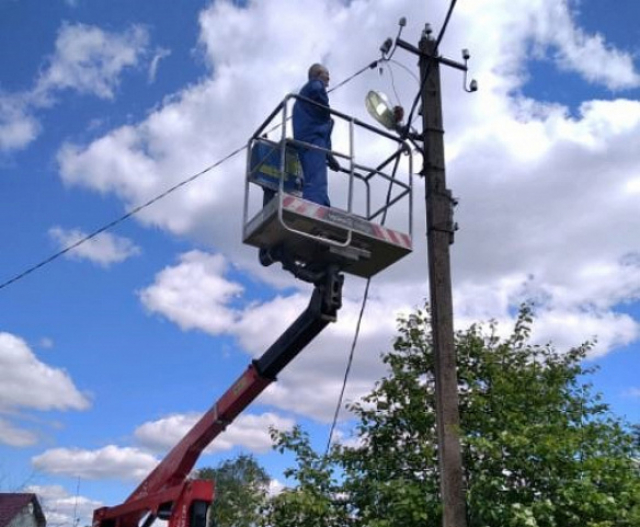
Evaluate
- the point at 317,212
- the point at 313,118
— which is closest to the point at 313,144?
the point at 313,118

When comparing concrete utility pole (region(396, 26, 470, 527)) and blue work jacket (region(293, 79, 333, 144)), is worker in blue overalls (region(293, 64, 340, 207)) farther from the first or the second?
concrete utility pole (region(396, 26, 470, 527))

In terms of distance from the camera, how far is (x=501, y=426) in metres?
8.23

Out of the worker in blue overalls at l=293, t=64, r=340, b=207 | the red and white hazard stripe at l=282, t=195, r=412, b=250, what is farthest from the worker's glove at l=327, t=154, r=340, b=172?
the red and white hazard stripe at l=282, t=195, r=412, b=250

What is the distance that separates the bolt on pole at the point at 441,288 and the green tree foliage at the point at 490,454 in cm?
91

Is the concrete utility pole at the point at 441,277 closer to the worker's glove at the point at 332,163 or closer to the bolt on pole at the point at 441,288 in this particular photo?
the bolt on pole at the point at 441,288

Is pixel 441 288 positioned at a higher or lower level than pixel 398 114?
lower

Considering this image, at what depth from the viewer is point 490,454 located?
24.3 ft

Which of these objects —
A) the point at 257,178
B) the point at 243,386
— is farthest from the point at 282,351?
the point at 257,178

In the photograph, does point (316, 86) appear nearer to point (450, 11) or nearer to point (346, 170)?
point (346, 170)

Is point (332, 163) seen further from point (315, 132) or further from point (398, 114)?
point (398, 114)

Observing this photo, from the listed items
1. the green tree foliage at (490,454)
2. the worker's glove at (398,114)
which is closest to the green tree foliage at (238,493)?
the green tree foliage at (490,454)

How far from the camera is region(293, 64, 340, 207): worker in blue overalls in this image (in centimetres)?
618

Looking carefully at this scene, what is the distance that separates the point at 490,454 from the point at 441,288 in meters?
1.93

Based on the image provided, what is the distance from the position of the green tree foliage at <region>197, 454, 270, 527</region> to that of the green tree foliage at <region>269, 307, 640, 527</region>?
1.59 ft
